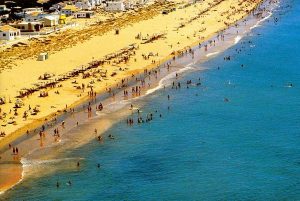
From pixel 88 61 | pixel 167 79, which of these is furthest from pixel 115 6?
pixel 167 79

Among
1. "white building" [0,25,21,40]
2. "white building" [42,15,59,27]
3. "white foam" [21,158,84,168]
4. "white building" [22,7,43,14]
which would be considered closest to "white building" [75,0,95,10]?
"white building" [22,7,43,14]

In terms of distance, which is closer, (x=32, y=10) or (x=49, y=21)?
(x=49, y=21)

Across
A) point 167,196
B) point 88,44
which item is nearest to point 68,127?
point 167,196

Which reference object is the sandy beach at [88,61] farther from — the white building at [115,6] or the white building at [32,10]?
A: the white building at [32,10]

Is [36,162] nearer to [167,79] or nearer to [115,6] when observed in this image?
[167,79]

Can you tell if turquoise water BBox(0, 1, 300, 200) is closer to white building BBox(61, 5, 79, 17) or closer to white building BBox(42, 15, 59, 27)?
white building BBox(42, 15, 59, 27)

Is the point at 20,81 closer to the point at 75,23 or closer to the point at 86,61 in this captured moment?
the point at 86,61
